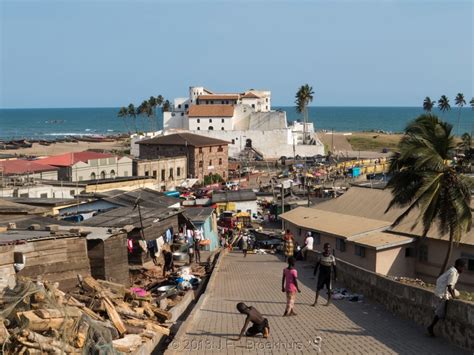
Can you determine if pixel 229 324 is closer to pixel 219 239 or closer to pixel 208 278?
pixel 208 278

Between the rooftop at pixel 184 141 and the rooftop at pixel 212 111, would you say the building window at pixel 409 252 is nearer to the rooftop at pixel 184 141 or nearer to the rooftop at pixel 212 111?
the rooftop at pixel 184 141

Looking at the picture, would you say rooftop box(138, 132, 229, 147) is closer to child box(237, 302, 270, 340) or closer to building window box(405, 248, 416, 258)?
building window box(405, 248, 416, 258)

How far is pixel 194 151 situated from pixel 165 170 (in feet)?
21.7

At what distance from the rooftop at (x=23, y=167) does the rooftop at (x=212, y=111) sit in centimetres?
6160

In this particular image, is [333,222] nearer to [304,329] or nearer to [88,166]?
[304,329]

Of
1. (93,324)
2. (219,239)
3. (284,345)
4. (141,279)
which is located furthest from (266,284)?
(219,239)

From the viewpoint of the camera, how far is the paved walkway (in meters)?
11.9

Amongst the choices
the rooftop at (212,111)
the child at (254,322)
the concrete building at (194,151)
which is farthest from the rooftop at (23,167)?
the rooftop at (212,111)

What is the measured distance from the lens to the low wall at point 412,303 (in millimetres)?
11663

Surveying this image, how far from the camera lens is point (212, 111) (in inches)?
4491

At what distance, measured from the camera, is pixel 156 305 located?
16469mm

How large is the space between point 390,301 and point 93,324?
26.0ft

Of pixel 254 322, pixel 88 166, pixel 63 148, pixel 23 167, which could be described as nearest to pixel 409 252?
pixel 254 322

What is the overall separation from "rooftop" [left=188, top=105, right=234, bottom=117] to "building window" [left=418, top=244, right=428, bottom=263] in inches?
3390
